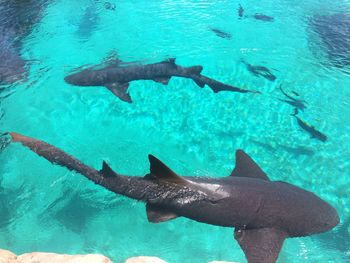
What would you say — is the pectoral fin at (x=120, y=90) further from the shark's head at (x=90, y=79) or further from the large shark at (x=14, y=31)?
the large shark at (x=14, y=31)

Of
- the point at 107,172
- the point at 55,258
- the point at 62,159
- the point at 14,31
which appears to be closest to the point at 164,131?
the point at 62,159

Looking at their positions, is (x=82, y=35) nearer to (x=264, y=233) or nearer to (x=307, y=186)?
(x=307, y=186)

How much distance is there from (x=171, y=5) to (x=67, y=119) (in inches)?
346

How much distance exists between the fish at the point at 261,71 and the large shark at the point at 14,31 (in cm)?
704

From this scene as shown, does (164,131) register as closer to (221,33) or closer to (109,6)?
(221,33)

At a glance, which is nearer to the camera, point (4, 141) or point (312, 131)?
point (4, 141)

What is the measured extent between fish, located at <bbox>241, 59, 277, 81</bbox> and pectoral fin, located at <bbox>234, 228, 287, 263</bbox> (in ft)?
22.2

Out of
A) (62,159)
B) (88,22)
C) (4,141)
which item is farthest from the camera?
(88,22)

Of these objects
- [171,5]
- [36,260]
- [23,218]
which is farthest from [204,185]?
[171,5]

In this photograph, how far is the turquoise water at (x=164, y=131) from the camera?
673 cm

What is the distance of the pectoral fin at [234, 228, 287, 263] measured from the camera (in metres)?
4.52

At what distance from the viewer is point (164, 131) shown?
344 inches

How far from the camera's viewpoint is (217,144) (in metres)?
8.40

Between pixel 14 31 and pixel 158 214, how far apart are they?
11578 millimetres
